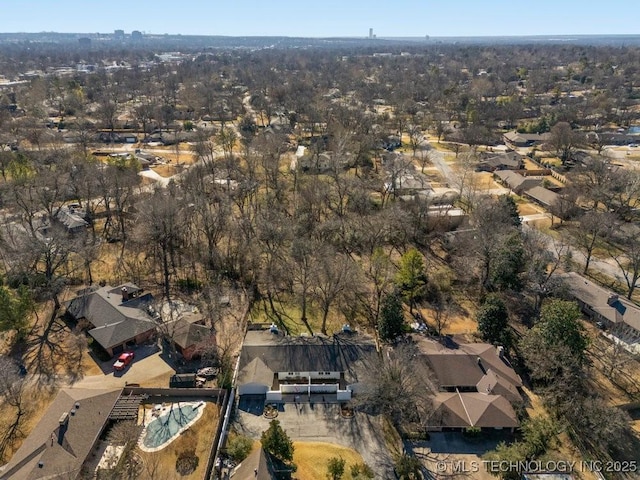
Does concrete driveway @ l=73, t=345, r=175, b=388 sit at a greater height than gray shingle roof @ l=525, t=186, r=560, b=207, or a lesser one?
lesser

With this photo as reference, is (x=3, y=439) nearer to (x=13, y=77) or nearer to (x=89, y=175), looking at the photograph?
(x=89, y=175)

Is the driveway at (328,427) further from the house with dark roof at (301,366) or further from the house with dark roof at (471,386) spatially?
the house with dark roof at (471,386)

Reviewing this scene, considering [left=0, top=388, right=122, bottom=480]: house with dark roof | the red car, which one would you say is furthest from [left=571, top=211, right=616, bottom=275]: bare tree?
[left=0, top=388, right=122, bottom=480]: house with dark roof

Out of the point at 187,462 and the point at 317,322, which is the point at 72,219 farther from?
the point at 187,462

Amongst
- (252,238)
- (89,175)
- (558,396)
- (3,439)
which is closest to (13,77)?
(89,175)

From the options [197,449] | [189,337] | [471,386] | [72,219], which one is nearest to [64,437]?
[197,449]

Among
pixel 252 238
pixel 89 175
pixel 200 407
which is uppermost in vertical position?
pixel 89 175

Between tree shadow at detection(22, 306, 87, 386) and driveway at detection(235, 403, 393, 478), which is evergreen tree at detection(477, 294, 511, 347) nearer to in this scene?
driveway at detection(235, 403, 393, 478)
